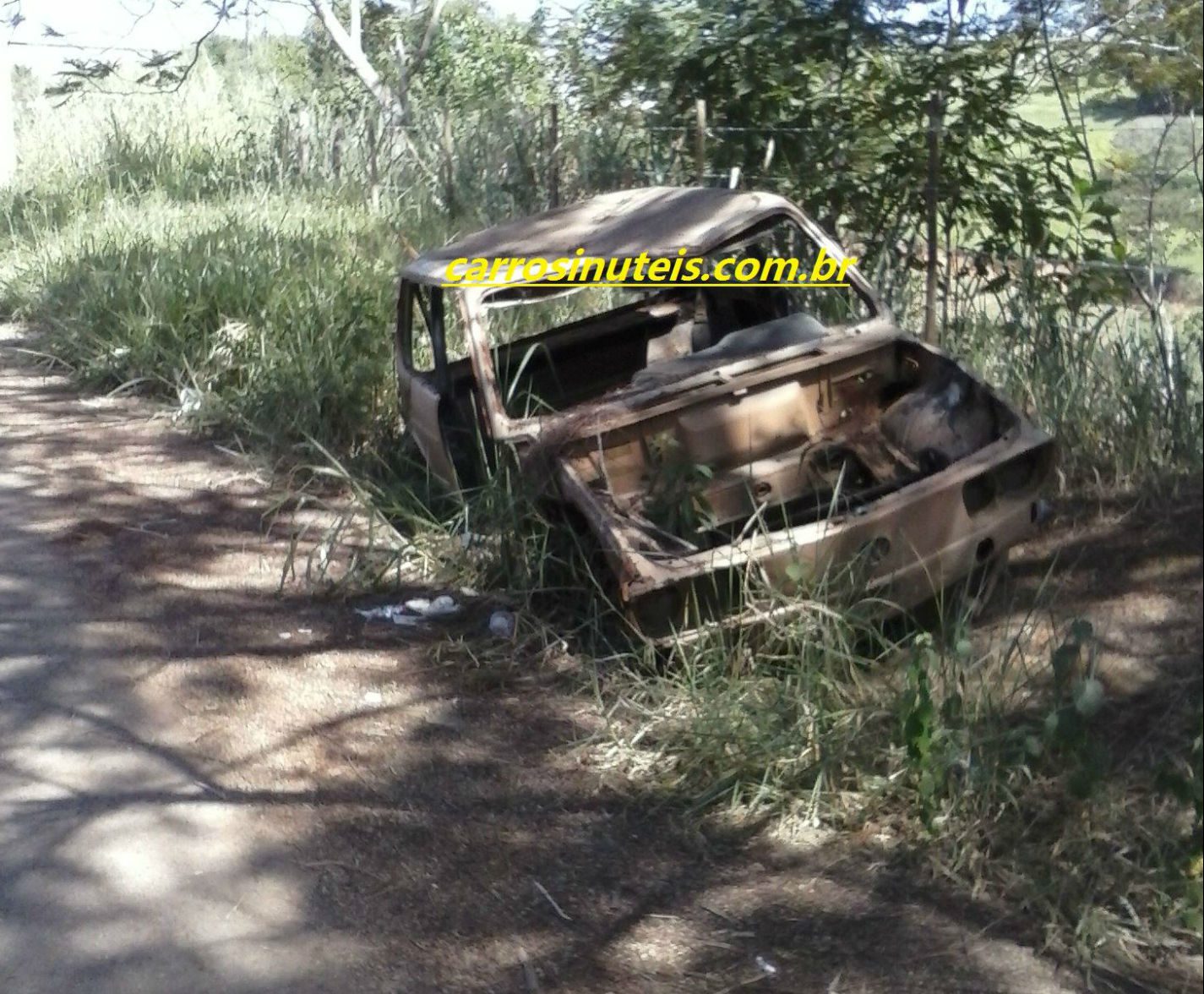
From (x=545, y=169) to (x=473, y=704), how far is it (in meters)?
7.00

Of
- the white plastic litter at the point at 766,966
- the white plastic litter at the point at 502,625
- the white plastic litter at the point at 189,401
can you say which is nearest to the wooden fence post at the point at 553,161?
the white plastic litter at the point at 189,401

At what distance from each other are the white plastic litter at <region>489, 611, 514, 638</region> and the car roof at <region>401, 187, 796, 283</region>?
150 centimetres

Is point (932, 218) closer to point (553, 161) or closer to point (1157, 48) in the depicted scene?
point (1157, 48)

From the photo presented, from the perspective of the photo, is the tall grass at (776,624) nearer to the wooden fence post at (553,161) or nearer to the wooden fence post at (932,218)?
the wooden fence post at (932,218)

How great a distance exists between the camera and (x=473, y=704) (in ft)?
18.1

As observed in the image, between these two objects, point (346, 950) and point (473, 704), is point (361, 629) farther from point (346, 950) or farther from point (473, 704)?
point (346, 950)

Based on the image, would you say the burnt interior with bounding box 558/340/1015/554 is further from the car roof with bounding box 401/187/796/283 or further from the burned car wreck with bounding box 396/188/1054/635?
the car roof with bounding box 401/187/796/283

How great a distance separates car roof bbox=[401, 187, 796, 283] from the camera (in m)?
6.21

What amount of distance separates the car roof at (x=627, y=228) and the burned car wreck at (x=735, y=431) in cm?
1

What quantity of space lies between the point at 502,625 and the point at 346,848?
1713 millimetres

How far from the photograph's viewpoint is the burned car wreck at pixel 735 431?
5.04 metres

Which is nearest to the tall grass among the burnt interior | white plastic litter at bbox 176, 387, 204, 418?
white plastic litter at bbox 176, 387, 204, 418

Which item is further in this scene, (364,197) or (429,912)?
(364,197)

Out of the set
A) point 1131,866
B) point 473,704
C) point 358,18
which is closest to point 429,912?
point 473,704
